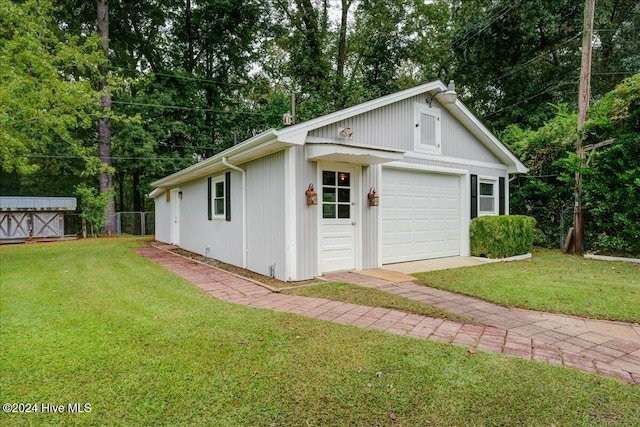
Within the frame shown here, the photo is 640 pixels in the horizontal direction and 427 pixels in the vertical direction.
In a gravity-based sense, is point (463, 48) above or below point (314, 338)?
above

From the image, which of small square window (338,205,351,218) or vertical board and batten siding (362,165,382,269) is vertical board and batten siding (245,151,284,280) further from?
vertical board and batten siding (362,165,382,269)

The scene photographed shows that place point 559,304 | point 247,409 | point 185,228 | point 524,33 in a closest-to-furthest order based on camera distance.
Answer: point 247,409 < point 559,304 < point 185,228 < point 524,33

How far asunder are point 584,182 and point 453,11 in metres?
12.5

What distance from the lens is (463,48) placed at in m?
16.1

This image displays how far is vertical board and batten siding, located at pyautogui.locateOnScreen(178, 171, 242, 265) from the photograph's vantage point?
7473 millimetres

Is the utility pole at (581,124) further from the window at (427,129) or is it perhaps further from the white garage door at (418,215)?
the window at (427,129)

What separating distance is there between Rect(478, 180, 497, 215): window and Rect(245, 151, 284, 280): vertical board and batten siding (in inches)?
235

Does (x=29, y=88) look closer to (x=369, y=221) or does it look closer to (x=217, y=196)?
(x=217, y=196)

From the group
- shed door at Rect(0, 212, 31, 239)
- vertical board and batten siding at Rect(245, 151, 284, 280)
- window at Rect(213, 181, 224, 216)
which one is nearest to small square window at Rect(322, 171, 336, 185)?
vertical board and batten siding at Rect(245, 151, 284, 280)

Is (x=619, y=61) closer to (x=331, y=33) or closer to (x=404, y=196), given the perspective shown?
(x=331, y=33)

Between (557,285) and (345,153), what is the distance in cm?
389

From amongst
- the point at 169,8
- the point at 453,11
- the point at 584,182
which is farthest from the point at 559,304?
the point at 169,8

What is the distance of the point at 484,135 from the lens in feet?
29.3

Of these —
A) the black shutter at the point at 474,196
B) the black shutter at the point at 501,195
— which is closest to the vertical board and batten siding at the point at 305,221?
the black shutter at the point at 474,196
